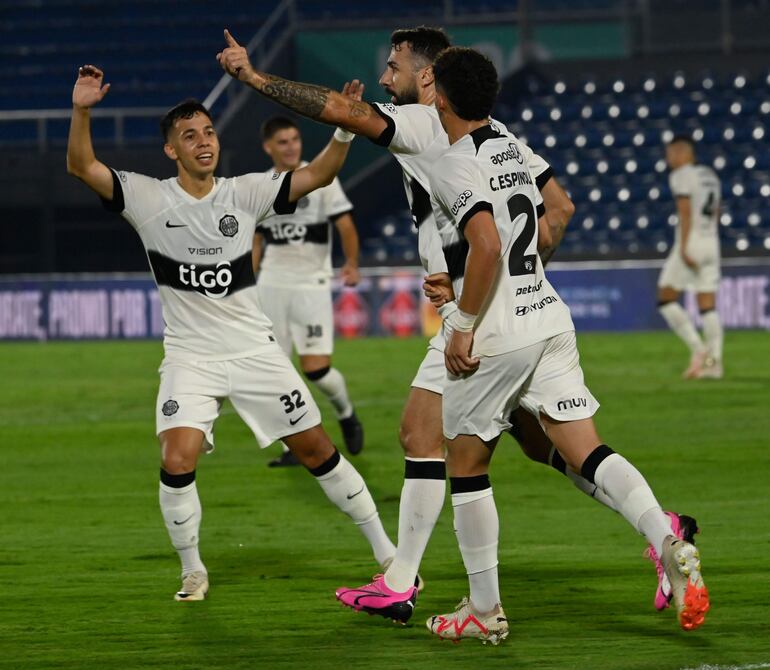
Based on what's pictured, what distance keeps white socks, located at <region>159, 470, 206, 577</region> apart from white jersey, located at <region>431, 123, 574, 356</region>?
164 centimetres

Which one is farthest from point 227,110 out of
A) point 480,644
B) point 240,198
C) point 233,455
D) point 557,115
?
point 480,644

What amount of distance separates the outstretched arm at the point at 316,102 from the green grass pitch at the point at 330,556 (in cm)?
191

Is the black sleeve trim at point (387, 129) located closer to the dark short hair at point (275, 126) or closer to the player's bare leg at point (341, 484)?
the player's bare leg at point (341, 484)

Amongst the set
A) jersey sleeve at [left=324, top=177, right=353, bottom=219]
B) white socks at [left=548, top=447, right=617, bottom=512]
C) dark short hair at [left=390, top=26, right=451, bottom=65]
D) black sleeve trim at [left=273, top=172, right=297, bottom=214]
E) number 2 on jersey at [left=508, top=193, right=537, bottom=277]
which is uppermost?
dark short hair at [left=390, top=26, right=451, bottom=65]

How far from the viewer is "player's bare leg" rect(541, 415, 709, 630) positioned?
5157 mm

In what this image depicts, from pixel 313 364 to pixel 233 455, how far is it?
0.92 meters

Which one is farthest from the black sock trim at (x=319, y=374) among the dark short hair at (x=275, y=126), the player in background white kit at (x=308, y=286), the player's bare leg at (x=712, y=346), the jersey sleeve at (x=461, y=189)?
the player's bare leg at (x=712, y=346)

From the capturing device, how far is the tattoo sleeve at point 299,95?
573 cm

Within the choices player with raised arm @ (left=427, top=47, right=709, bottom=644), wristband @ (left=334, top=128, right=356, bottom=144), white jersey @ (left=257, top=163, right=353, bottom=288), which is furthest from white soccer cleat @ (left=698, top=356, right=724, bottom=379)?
player with raised arm @ (left=427, top=47, right=709, bottom=644)

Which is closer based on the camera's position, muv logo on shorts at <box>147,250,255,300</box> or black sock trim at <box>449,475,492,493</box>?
black sock trim at <box>449,475,492,493</box>

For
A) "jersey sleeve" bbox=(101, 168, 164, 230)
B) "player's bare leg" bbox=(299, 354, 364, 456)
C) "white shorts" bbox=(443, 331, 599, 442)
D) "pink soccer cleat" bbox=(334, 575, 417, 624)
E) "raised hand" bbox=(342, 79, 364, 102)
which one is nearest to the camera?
"white shorts" bbox=(443, 331, 599, 442)

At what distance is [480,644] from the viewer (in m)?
5.60

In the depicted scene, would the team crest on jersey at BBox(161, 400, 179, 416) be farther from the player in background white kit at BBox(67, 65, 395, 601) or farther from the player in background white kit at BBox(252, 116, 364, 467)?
the player in background white kit at BBox(252, 116, 364, 467)

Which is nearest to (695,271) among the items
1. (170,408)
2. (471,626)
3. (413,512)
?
(170,408)
